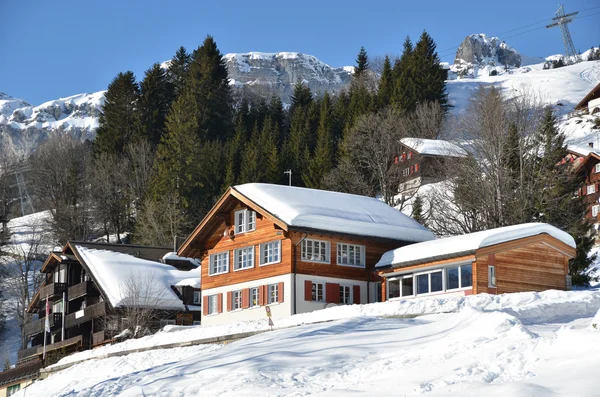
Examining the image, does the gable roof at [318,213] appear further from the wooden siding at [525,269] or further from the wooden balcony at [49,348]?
the wooden balcony at [49,348]

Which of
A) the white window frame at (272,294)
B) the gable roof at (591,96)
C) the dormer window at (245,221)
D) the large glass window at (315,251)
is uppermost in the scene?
the gable roof at (591,96)

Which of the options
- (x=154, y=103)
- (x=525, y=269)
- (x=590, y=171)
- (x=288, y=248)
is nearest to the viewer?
(x=525, y=269)

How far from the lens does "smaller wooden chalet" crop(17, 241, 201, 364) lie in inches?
1986

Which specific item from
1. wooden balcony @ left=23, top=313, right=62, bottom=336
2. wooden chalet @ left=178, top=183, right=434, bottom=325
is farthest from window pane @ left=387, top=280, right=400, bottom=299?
wooden balcony @ left=23, top=313, right=62, bottom=336

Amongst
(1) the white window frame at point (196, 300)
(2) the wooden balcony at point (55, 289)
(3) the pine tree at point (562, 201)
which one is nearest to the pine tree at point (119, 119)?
(2) the wooden balcony at point (55, 289)

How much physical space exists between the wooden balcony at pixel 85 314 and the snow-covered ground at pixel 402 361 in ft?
85.1

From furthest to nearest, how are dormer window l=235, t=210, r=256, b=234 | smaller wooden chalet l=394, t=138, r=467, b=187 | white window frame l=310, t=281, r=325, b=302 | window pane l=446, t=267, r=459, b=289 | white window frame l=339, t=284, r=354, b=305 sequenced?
smaller wooden chalet l=394, t=138, r=467, b=187
dormer window l=235, t=210, r=256, b=234
white window frame l=339, t=284, r=354, b=305
white window frame l=310, t=281, r=325, b=302
window pane l=446, t=267, r=459, b=289

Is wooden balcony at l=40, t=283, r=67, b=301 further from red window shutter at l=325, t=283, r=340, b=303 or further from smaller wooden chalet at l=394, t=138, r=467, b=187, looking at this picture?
smaller wooden chalet at l=394, t=138, r=467, b=187

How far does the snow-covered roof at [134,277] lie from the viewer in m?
50.0

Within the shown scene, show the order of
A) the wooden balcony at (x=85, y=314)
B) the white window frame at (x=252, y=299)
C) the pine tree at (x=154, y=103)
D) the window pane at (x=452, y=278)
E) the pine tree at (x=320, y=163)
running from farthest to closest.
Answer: the pine tree at (x=154, y=103)
the pine tree at (x=320, y=163)
the wooden balcony at (x=85, y=314)
the white window frame at (x=252, y=299)
the window pane at (x=452, y=278)

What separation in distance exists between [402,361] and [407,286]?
67.5 feet

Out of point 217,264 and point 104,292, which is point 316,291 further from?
point 104,292

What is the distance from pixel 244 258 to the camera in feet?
145

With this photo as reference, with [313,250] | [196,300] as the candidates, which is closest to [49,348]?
[196,300]
